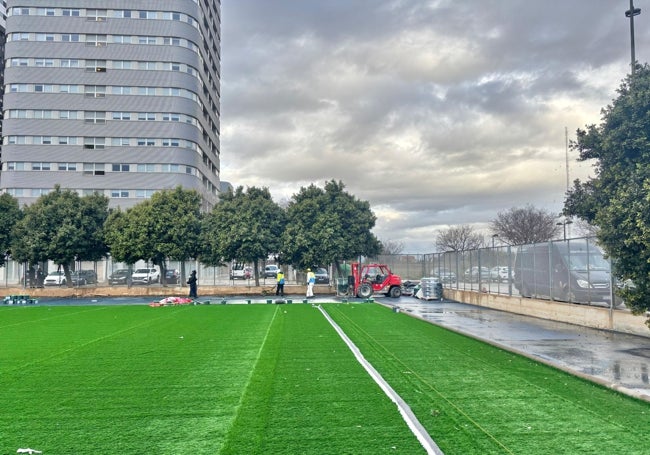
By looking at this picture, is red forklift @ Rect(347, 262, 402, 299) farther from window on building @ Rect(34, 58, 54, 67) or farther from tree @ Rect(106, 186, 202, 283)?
window on building @ Rect(34, 58, 54, 67)

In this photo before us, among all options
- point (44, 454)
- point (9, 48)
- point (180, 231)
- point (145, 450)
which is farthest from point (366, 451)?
point (9, 48)

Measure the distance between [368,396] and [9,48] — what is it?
74482 millimetres

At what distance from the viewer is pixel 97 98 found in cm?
6612

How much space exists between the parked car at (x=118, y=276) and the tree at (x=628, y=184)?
1392 inches

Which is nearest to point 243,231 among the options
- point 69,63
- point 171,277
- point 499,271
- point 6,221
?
point 171,277

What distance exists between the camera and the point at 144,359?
10516 mm

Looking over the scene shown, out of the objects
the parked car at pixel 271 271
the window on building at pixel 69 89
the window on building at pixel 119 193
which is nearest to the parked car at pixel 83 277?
the parked car at pixel 271 271

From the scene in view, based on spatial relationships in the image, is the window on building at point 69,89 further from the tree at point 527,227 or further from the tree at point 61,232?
the tree at point 527,227

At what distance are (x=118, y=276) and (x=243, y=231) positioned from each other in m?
11.2

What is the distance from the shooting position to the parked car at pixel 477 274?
25.7 meters

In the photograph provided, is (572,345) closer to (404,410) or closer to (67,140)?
(404,410)

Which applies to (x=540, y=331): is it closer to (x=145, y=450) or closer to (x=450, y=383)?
(x=450, y=383)

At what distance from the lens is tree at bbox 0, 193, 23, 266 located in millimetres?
36219

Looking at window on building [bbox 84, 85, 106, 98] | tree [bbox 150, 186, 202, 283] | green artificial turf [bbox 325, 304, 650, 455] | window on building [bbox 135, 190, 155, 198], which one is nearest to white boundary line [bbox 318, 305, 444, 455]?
green artificial turf [bbox 325, 304, 650, 455]
